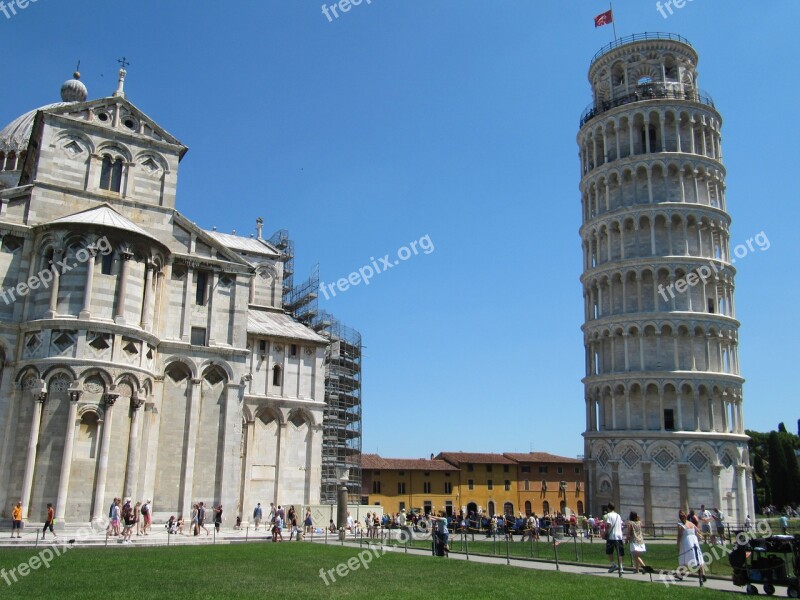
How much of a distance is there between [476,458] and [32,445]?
190 feet

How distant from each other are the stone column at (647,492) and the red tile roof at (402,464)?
31.9m

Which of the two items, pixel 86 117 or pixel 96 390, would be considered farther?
pixel 86 117

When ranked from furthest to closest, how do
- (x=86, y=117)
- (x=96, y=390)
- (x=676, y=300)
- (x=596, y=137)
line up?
(x=596, y=137), (x=676, y=300), (x=86, y=117), (x=96, y=390)

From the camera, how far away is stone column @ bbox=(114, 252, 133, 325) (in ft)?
94.7

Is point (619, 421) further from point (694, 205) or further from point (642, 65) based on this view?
point (642, 65)

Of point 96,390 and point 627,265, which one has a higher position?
point 627,265

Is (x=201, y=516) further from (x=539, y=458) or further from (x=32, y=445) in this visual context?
(x=539, y=458)

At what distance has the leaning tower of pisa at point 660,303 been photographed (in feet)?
152

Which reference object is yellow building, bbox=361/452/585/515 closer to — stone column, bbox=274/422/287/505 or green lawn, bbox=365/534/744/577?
stone column, bbox=274/422/287/505

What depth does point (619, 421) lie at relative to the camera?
48.7 m

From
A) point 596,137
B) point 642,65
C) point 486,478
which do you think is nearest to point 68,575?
point 596,137

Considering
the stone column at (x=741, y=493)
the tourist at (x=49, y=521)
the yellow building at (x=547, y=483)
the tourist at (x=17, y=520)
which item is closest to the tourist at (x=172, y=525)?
A: the tourist at (x=49, y=521)

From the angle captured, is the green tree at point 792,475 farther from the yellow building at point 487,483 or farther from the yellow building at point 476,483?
the yellow building at point 487,483

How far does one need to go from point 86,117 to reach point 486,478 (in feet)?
192
